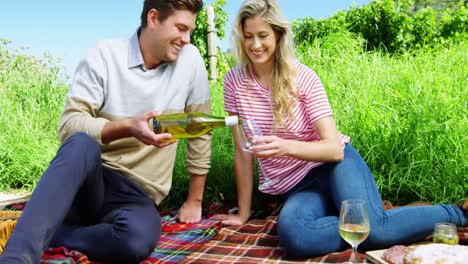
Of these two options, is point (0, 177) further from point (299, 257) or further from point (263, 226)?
point (299, 257)

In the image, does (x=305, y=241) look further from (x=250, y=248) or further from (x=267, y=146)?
(x=267, y=146)

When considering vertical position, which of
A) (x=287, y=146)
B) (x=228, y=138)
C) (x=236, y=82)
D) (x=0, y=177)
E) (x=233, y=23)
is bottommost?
(x=0, y=177)

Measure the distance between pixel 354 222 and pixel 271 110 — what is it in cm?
105

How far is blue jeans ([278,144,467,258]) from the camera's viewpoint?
2.75 m

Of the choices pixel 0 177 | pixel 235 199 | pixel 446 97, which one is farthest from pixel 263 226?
pixel 0 177

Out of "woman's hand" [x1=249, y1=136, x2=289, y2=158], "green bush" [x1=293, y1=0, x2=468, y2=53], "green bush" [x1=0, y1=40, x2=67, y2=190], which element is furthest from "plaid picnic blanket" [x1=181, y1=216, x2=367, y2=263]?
"green bush" [x1=293, y1=0, x2=468, y2=53]

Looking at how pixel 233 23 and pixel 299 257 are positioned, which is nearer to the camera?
pixel 299 257

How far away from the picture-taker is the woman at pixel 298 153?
2762 millimetres

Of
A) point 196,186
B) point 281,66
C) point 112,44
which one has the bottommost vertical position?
point 196,186

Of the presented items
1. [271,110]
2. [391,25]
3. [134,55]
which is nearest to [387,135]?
[271,110]

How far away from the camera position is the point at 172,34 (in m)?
2.92

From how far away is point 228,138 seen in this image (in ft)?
15.7

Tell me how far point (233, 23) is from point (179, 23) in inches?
12.4

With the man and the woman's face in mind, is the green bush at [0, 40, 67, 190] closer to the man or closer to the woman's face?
the man
